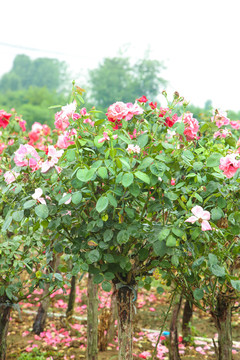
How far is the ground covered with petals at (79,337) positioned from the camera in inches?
109

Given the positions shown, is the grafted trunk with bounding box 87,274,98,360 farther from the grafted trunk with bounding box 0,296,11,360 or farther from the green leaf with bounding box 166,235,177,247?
the green leaf with bounding box 166,235,177,247

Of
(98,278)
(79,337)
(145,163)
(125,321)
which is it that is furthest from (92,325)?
(145,163)

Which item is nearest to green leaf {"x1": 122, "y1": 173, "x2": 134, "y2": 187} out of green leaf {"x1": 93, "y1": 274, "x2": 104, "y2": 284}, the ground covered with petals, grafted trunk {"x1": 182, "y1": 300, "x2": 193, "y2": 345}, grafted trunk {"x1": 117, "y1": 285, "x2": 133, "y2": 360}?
green leaf {"x1": 93, "y1": 274, "x2": 104, "y2": 284}

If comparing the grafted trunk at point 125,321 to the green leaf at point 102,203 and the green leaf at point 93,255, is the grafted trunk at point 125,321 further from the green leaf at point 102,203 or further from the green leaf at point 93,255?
the green leaf at point 102,203

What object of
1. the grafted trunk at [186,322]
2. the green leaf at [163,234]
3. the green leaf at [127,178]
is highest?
the green leaf at [127,178]

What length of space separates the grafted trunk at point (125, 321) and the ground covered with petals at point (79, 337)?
718mm

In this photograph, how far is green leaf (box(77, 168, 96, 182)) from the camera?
1176 millimetres

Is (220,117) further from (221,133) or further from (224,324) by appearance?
(224,324)

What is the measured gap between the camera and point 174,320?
2.39 meters

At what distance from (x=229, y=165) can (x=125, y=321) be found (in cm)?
82

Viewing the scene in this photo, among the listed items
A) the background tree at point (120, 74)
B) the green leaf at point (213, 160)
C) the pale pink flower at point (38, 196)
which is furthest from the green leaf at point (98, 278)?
the background tree at point (120, 74)

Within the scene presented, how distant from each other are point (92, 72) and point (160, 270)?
22447mm

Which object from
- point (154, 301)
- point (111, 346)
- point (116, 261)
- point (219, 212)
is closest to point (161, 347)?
point (111, 346)

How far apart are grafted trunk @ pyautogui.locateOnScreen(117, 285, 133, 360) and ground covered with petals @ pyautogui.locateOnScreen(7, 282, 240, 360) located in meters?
0.72
